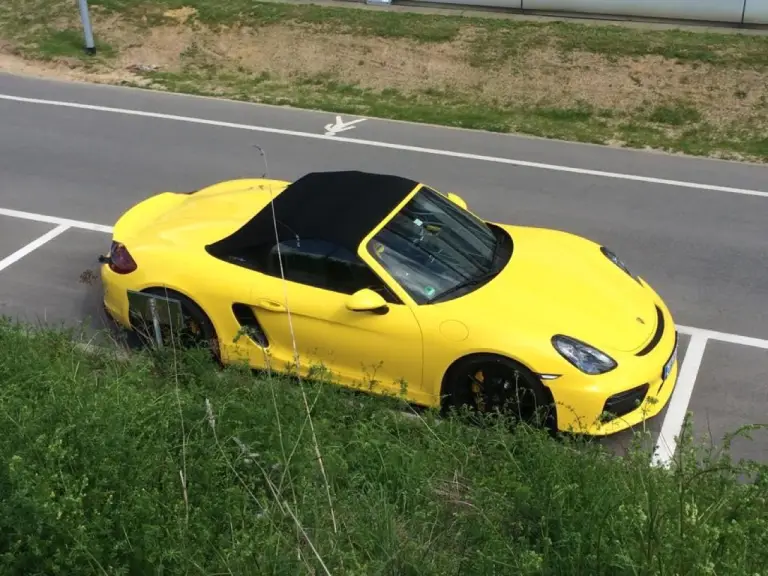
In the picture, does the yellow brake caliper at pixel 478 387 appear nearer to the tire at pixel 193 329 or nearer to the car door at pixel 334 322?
the car door at pixel 334 322

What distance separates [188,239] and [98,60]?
10.8m

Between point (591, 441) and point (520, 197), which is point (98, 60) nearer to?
point (520, 197)

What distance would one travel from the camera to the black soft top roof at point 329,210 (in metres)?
5.96

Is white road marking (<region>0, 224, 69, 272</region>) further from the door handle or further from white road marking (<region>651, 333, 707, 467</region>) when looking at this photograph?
white road marking (<region>651, 333, 707, 467</region>)

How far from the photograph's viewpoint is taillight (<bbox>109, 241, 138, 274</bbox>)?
6457 mm

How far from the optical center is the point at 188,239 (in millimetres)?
6414

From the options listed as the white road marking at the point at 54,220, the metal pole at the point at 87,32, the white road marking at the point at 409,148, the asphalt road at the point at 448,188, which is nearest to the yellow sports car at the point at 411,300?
the asphalt road at the point at 448,188

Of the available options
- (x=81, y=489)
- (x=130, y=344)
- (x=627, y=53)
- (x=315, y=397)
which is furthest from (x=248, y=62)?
(x=81, y=489)

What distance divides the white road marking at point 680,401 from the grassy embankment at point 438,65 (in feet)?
17.9

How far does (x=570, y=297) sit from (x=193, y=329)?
2835mm

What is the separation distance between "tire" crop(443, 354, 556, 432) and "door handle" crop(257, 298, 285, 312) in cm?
129

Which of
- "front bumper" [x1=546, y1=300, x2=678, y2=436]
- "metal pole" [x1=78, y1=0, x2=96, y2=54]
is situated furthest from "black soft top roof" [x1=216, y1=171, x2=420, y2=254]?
"metal pole" [x1=78, y1=0, x2=96, y2=54]

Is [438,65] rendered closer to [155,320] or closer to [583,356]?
[155,320]

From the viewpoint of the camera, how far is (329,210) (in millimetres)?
6160
